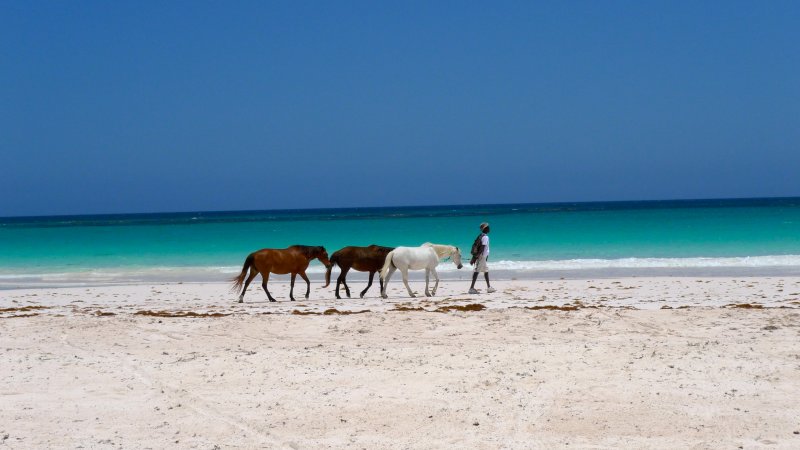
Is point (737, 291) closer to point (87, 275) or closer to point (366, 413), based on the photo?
point (366, 413)

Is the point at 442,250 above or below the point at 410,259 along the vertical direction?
above

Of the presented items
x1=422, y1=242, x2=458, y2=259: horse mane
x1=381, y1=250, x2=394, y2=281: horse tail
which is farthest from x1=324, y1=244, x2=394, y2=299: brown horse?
x1=422, y1=242, x2=458, y2=259: horse mane

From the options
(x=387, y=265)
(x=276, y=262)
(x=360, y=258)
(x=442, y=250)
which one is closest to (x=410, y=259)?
(x=387, y=265)

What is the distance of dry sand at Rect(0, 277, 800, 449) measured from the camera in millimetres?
5449

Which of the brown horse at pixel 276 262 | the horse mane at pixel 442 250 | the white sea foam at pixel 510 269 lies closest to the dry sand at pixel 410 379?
the brown horse at pixel 276 262

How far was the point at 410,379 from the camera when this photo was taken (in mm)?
6766

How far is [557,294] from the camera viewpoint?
1458cm

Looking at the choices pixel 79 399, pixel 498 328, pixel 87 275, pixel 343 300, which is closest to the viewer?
pixel 79 399

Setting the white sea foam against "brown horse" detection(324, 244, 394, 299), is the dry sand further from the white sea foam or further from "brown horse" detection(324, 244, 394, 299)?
the white sea foam

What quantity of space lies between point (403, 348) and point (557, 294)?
7.12 m

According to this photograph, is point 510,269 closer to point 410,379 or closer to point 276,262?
point 276,262

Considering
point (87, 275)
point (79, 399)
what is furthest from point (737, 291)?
point (87, 275)

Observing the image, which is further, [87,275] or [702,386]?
[87,275]

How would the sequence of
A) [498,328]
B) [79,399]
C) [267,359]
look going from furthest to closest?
[498,328] → [267,359] → [79,399]
